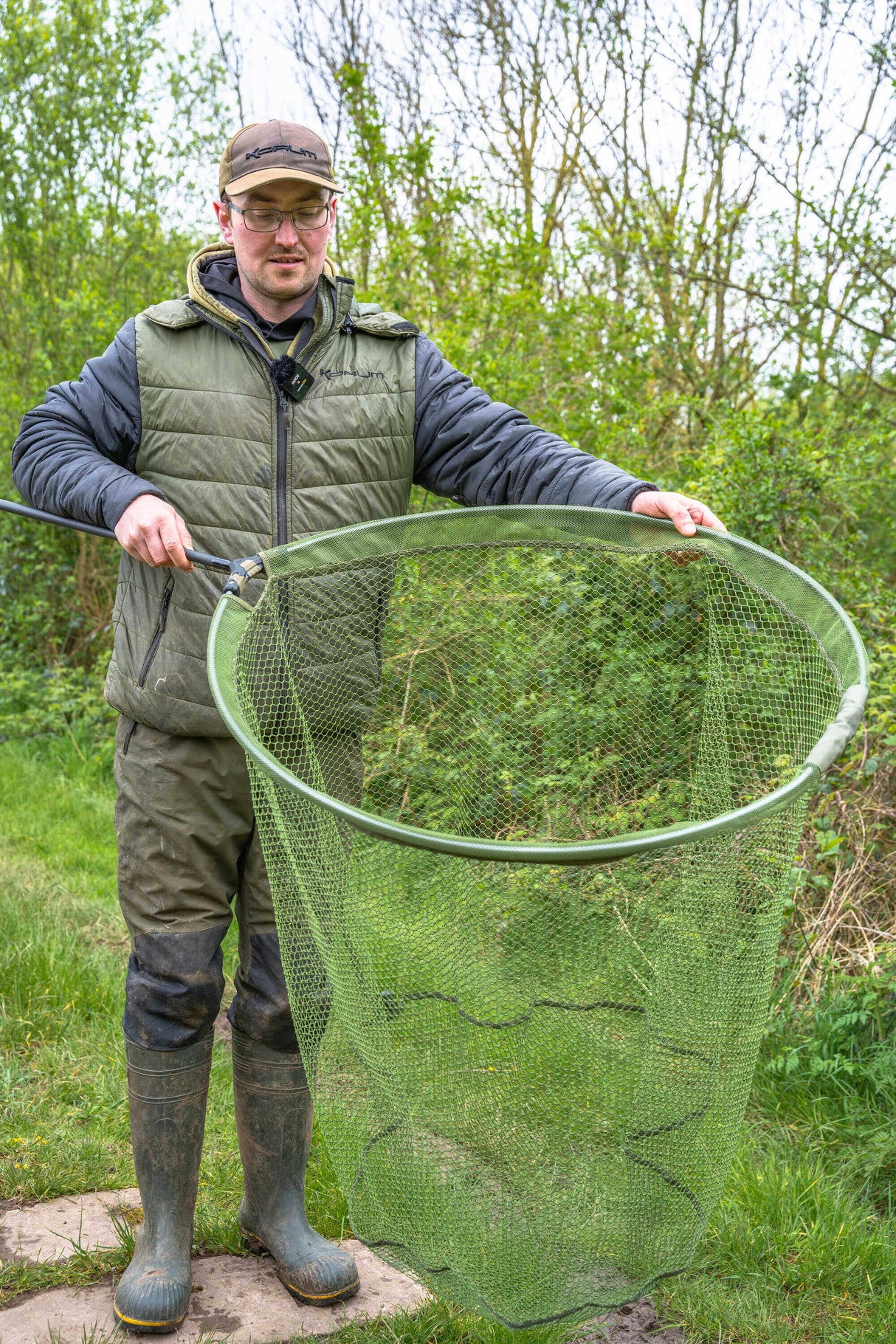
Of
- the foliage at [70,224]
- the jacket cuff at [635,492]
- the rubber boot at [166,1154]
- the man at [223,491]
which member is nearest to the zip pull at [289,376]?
the man at [223,491]

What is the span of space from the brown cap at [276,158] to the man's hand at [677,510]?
29.9 inches

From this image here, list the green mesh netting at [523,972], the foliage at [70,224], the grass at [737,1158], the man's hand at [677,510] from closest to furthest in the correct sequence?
the green mesh netting at [523,972]
the man's hand at [677,510]
the grass at [737,1158]
the foliage at [70,224]

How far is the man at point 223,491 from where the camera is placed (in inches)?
81.9

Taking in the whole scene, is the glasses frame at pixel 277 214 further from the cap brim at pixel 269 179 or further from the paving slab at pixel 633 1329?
the paving slab at pixel 633 1329

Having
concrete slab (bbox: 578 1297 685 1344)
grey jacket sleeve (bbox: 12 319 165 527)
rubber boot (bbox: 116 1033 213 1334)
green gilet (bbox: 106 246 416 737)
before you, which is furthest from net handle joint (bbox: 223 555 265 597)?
concrete slab (bbox: 578 1297 685 1344)

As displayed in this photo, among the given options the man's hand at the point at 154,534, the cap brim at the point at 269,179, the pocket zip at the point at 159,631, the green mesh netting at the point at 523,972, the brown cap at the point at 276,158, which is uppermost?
the brown cap at the point at 276,158

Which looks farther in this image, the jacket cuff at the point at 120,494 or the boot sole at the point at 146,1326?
the boot sole at the point at 146,1326

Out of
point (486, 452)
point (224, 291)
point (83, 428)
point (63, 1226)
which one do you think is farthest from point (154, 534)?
point (63, 1226)

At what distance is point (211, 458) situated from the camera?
2.09 m

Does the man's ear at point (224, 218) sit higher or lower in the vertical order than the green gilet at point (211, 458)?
higher

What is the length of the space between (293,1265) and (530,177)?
249 inches

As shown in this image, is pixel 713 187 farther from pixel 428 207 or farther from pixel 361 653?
pixel 361 653

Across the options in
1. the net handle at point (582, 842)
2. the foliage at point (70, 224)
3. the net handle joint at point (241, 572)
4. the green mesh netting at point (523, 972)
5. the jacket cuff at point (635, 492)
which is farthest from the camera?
the foliage at point (70, 224)

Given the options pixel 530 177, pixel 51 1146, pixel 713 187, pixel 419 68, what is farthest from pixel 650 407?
pixel 51 1146
